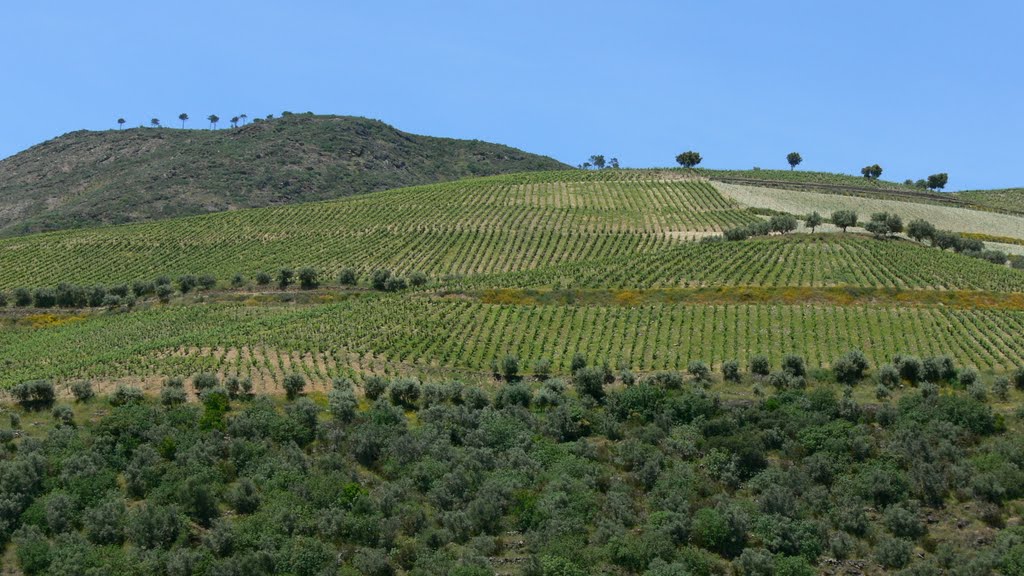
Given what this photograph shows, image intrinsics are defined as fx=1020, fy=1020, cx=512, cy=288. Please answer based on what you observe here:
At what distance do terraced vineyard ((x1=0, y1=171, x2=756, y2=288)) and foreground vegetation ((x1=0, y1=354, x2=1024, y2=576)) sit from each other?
46138mm

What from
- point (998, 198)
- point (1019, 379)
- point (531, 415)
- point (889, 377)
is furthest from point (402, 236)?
point (998, 198)

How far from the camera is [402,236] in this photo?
370ft

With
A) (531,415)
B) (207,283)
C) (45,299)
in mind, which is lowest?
(531,415)

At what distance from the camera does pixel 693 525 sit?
140ft

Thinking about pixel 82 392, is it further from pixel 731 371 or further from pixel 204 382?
pixel 731 371

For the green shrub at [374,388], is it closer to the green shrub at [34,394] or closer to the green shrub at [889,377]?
the green shrub at [34,394]

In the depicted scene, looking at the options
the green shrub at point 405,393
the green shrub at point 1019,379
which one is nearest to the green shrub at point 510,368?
the green shrub at point 405,393

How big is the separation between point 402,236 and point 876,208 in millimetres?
60106

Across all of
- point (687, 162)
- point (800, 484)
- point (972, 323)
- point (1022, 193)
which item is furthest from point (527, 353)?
point (1022, 193)

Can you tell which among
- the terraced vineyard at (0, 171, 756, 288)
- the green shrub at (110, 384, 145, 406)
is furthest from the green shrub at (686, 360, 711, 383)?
the terraced vineyard at (0, 171, 756, 288)

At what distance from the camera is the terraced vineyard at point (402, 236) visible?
103 meters

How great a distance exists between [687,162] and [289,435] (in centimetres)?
13033

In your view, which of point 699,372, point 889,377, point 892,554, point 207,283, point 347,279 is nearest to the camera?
point 892,554

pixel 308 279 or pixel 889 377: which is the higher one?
pixel 308 279
